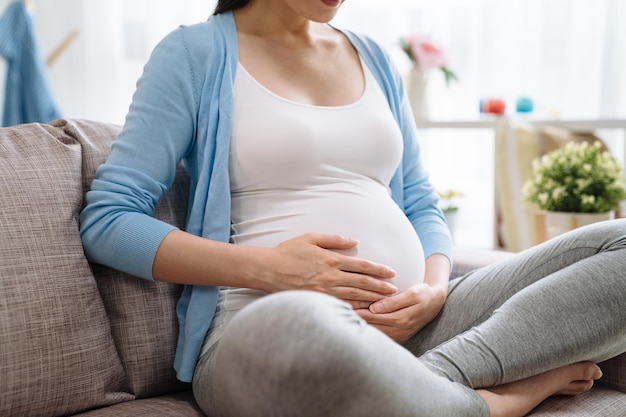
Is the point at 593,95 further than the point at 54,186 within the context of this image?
Yes

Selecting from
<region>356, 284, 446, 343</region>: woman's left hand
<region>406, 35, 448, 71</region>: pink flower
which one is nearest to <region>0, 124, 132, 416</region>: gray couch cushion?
<region>356, 284, 446, 343</region>: woman's left hand

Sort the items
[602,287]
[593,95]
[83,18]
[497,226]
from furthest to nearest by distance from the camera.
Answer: [83,18], [593,95], [497,226], [602,287]

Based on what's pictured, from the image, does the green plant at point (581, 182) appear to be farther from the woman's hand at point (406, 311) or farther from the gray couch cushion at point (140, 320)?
the gray couch cushion at point (140, 320)

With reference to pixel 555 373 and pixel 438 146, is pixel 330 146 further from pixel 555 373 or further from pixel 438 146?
pixel 438 146

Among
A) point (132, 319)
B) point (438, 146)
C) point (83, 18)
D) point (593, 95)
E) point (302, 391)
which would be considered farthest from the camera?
point (83, 18)

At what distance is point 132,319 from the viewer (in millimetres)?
1077

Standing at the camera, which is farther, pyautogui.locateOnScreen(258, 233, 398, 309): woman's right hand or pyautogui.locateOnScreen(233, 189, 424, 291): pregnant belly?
pyautogui.locateOnScreen(233, 189, 424, 291): pregnant belly

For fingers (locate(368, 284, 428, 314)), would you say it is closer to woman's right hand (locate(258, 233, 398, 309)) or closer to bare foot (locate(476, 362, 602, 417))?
woman's right hand (locate(258, 233, 398, 309))

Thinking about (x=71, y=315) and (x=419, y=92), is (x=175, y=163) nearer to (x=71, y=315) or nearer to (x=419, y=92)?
(x=71, y=315)

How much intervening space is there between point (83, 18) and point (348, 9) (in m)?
1.40

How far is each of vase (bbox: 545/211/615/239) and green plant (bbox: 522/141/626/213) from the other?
3 centimetres

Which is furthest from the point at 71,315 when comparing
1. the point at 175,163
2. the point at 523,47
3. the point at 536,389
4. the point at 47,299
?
the point at 523,47

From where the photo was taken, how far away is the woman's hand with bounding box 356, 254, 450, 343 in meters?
1.04

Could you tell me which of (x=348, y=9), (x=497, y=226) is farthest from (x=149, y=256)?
(x=348, y=9)
